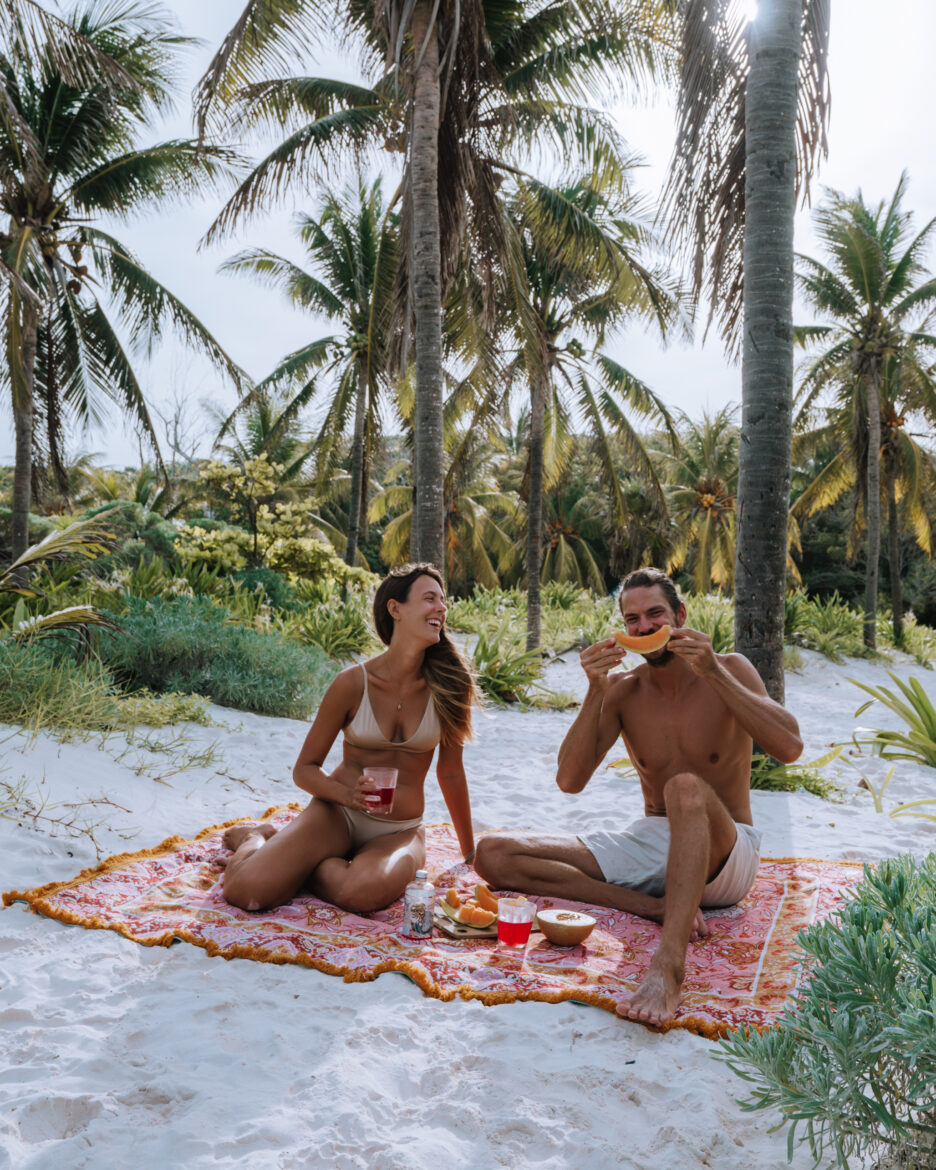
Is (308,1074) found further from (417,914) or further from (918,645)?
(918,645)

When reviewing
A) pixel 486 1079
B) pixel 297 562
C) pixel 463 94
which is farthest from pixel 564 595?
pixel 486 1079

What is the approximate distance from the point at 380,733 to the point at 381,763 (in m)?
0.16

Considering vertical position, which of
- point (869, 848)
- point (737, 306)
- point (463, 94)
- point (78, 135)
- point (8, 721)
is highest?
point (78, 135)

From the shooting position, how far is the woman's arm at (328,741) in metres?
3.33

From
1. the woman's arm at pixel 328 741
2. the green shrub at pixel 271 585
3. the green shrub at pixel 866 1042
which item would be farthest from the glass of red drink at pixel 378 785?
the green shrub at pixel 271 585

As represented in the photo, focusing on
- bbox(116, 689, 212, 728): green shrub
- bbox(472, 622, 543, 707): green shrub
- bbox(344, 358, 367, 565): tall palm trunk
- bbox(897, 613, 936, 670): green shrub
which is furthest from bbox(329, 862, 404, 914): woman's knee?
bbox(897, 613, 936, 670): green shrub

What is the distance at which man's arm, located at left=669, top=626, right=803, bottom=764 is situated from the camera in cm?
299

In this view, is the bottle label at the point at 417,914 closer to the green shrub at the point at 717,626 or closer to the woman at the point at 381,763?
the woman at the point at 381,763

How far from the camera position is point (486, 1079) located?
7.32 feet

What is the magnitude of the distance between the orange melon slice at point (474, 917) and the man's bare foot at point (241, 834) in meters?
0.99

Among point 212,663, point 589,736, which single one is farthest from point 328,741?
point 212,663

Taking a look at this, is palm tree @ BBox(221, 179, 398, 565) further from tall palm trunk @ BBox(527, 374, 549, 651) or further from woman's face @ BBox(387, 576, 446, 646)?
woman's face @ BBox(387, 576, 446, 646)

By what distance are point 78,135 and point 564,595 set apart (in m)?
12.1

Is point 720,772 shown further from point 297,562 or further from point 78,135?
point 78,135
